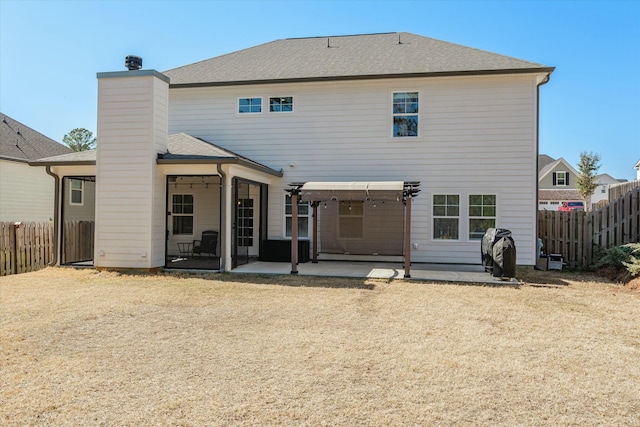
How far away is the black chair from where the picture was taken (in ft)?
46.3

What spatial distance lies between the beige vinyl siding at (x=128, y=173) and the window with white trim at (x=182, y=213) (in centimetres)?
378

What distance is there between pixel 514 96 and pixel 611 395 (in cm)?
1048

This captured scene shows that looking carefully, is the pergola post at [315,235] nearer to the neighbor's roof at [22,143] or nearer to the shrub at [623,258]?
the shrub at [623,258]

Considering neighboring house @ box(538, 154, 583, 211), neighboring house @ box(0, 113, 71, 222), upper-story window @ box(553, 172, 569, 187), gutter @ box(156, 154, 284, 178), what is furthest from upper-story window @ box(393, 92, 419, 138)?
upper-story window @ box(553, 172, 569, 187)

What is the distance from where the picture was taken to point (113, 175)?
1105cm

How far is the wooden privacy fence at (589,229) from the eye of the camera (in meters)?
11.8

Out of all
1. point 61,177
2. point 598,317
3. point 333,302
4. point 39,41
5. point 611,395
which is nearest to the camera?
point 611,395

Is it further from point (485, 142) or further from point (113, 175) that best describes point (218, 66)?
point (485, 142)

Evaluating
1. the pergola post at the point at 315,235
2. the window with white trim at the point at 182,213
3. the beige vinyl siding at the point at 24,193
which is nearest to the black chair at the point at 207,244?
the window with white trim at the point at 182,213

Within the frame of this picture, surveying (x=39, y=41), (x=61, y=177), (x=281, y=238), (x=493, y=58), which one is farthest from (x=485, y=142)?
(x=39, y=41)

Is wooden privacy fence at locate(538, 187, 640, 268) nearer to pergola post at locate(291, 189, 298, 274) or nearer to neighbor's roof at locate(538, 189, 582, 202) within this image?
pergola post at locate(291, 189, 298, 274)

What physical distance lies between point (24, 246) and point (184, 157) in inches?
199

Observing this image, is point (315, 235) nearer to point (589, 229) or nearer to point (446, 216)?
point (446, 216)

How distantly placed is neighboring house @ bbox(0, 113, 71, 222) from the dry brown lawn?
1052 cm
